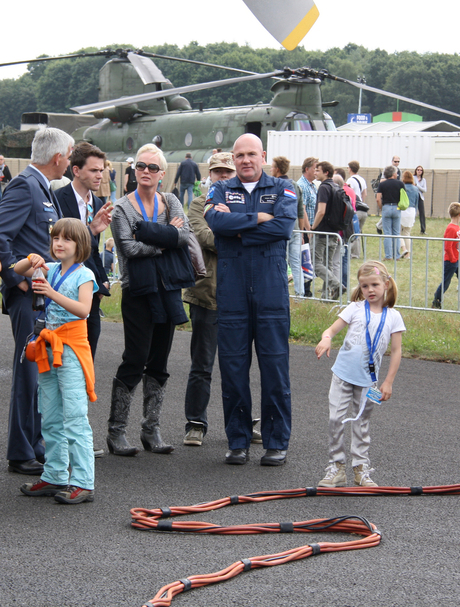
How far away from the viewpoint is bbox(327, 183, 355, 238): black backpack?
11.3m

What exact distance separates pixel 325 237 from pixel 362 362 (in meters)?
6.32

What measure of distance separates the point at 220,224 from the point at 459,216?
270 inches

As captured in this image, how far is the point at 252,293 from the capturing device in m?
5.04

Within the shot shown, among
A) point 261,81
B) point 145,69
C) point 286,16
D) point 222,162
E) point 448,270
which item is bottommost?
point 448,270

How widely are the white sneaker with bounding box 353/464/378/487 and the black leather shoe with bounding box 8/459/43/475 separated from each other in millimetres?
1938

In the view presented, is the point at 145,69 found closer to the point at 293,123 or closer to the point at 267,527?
the point at 293,123

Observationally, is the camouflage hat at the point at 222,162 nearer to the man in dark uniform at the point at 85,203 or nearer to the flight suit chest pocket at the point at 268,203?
the flight suit chest pocket at the point at 268,203

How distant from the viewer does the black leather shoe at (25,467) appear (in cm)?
471

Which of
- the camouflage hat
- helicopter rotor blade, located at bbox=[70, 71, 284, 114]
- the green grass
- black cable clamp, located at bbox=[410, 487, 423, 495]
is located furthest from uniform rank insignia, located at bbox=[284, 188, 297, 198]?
helicopter rotor blade, located at bbox=[70, 71, 284, 114]

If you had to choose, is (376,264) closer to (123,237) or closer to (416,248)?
(123,237)

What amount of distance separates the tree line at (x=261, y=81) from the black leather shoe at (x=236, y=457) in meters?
102

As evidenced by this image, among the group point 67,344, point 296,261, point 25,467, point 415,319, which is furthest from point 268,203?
point 296,261

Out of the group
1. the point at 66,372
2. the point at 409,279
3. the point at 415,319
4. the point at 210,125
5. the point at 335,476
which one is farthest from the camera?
the point at 210,125

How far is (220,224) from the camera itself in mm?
4977
